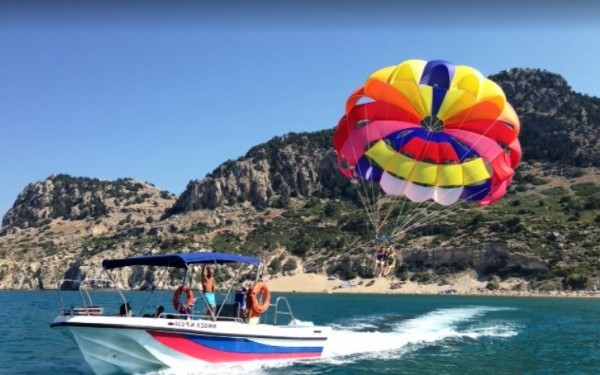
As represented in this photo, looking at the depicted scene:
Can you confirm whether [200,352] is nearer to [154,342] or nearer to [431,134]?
[154,342]

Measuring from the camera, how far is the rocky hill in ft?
258

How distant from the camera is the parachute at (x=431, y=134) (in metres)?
23.5

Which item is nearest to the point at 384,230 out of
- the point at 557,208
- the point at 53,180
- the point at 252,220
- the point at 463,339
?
the point at 557,208

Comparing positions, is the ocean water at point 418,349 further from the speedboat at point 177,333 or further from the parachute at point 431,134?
the parachute at point 431,134

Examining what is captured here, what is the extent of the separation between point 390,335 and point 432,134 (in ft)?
31.2

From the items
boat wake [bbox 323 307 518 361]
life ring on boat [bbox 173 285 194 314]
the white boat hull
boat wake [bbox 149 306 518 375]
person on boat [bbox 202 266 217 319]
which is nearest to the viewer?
the white boat hull

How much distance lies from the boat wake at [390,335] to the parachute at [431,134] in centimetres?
465

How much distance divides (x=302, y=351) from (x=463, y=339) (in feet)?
33.6

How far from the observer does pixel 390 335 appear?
27.4m

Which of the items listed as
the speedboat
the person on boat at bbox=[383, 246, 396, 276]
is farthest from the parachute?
the speedboat

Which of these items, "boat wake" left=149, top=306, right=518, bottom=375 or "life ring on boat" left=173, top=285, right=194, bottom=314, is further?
"boat wake" left=149, top=306, right=518, bottom=375

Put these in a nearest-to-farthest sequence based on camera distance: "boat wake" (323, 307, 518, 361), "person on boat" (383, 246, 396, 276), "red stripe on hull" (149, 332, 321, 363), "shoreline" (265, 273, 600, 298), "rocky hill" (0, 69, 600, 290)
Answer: "red stripe on hull" (149, 332, 321, 363)
"boat wake" (323, 307, 518, 361)
"person on boat" (383, 246, 396, 276)
"shoreline" (265, 273, 600, 298)
"rocky hill" (0, 69, 600, 290)

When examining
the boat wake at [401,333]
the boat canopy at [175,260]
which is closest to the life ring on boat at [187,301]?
the boat canopy at [175,260]

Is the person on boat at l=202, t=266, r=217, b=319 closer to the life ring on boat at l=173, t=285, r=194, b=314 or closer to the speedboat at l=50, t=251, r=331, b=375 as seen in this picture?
the speedboat at l=50, t=251, r=331, b=375
